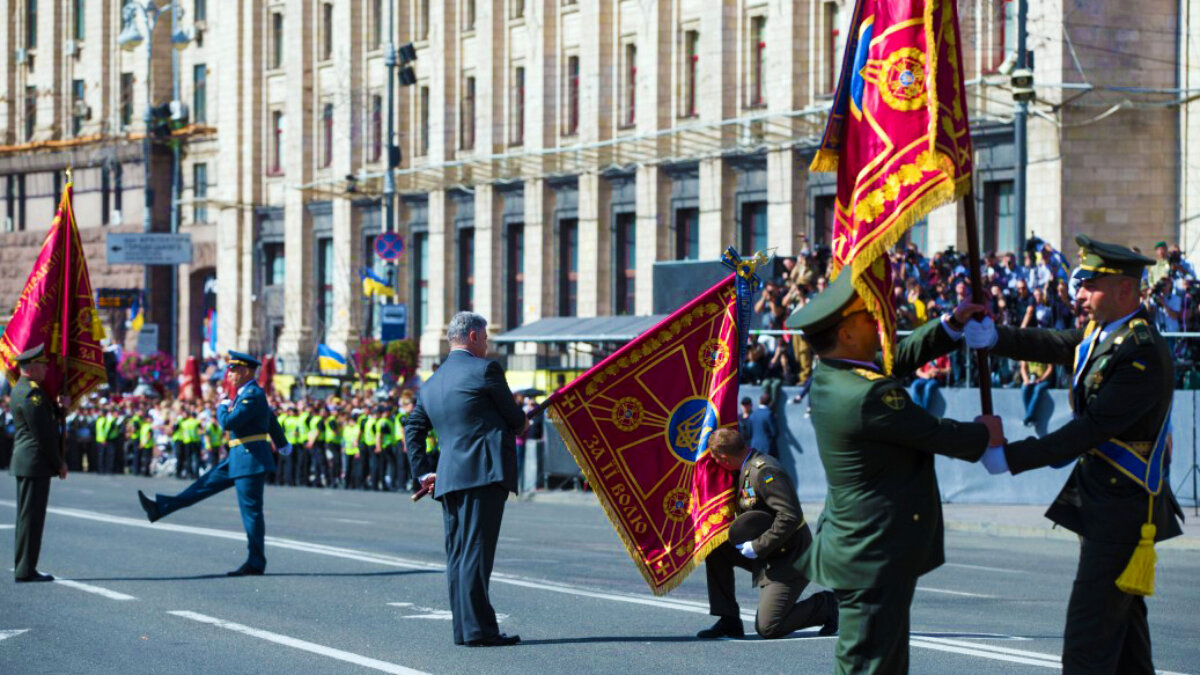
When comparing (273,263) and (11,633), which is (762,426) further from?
(273,263)

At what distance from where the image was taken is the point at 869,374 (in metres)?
7.95

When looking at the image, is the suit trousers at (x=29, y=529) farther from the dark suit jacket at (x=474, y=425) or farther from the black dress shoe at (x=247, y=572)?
the dark suit jacket at (x=474, y=425)

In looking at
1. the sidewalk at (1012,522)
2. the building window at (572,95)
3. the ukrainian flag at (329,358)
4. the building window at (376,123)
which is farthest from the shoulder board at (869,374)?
the building window at (376,123)

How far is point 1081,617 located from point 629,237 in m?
42.3

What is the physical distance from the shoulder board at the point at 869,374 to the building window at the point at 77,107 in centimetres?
6966

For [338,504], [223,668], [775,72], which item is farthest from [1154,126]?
[223,668]

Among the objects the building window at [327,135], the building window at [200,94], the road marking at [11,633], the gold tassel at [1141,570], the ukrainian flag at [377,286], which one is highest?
the building window at [200,94]

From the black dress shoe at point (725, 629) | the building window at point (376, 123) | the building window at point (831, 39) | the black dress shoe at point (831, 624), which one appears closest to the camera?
the black dress shoe at point (831, 624)

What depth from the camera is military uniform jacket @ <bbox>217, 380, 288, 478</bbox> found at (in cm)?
1653

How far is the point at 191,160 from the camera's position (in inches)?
2714

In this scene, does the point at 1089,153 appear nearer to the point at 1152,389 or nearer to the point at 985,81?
the point at 985,81

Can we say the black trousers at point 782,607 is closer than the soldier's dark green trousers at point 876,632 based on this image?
No

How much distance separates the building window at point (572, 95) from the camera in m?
51.5

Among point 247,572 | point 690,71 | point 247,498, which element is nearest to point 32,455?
point 247,498
